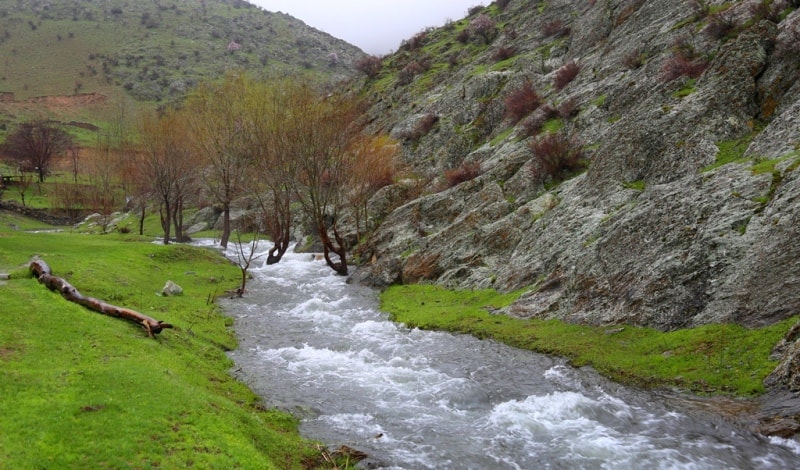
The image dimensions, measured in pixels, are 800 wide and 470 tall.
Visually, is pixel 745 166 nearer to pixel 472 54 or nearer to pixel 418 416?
pixel 418 416

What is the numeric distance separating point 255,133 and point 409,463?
137ft

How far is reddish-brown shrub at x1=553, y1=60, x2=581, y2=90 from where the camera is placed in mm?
51281

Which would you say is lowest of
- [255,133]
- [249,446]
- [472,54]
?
[249,446]

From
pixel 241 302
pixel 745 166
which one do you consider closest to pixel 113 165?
pixel 241 302

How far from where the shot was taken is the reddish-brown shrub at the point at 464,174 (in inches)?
1802

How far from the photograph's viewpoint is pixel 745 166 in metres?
22.4

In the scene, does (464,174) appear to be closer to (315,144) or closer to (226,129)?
(315,144)

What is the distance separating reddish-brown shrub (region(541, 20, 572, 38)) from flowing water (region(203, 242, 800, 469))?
59022 mm

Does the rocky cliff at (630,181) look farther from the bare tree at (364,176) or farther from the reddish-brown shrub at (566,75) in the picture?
the bare tree at (364,176)

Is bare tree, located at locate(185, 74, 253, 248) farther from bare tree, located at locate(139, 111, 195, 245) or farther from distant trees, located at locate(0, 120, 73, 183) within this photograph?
distant trees, located at locate(0, 120, 73, 183)

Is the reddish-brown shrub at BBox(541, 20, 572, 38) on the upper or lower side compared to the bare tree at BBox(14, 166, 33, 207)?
upper

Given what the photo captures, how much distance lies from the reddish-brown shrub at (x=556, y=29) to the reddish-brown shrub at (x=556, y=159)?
37947 mm

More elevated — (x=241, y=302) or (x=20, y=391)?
(x=20, y=391)

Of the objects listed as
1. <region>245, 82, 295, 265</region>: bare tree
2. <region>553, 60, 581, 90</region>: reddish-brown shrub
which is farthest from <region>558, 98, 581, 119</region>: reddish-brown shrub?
<region>245, 82, 295, 265</region>: bare tree
